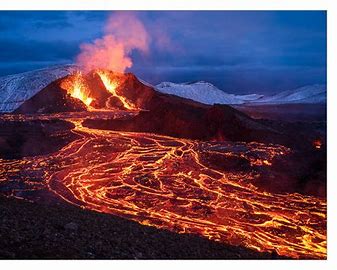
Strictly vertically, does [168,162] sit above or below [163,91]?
below

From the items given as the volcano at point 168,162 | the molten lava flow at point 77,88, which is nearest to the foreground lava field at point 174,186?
the volcano at point 168,162

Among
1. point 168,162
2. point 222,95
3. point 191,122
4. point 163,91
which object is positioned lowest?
point 168,162

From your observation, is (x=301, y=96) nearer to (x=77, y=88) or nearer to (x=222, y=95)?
(x=222, y=95)

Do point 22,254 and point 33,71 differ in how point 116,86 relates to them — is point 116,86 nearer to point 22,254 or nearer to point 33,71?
point 33,71

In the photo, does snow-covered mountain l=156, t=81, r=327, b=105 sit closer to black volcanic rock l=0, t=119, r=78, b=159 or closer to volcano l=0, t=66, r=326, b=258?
volcano l=0, t=66, r=326, b=258

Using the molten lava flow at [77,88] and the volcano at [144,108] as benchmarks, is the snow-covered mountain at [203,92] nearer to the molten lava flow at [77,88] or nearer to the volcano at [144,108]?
the volcano at [144,108]
